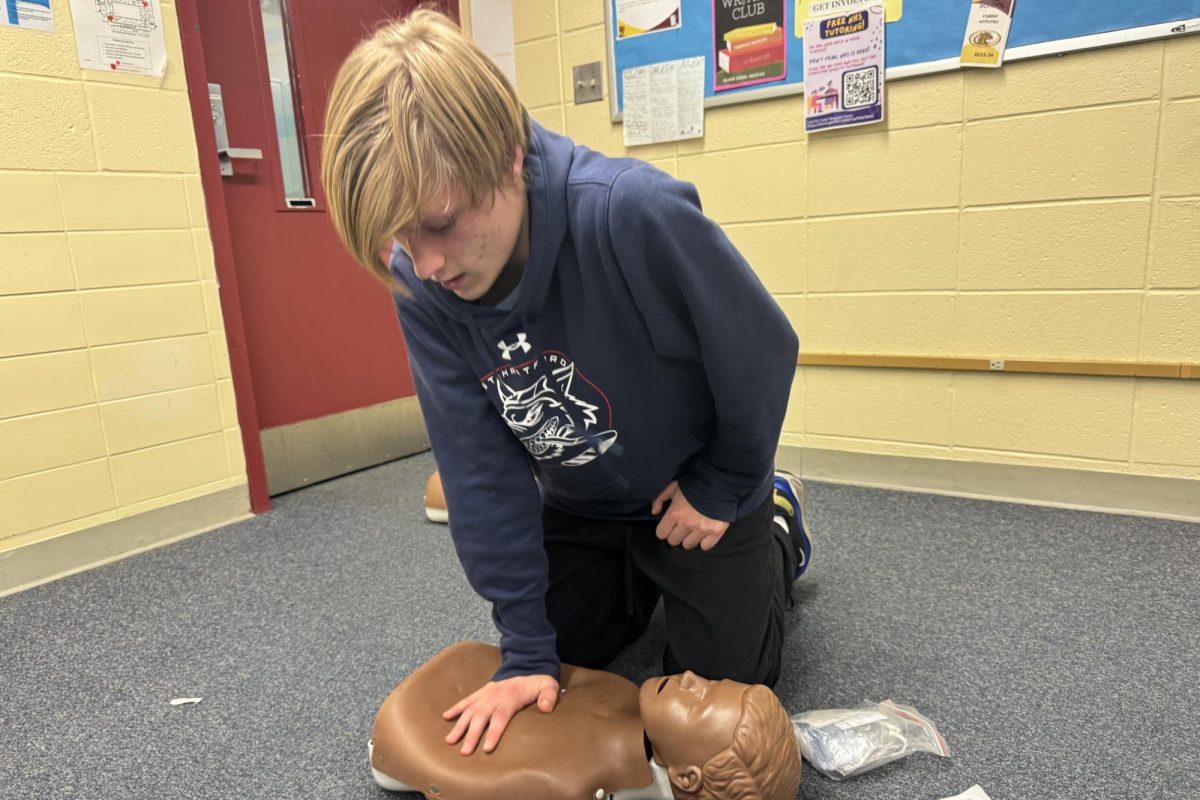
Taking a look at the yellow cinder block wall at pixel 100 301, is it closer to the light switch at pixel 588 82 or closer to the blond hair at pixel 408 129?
the light switch at pixel 588 82

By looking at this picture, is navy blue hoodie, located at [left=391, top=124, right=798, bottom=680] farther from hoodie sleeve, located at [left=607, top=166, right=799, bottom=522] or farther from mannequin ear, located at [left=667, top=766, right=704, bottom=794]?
mannequin ear, located at [left=667, top=766, right=704, bottom=794]

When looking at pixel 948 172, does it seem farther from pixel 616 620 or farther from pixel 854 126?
pixel 616 620

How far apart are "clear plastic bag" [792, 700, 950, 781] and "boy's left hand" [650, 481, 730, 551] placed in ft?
0.85

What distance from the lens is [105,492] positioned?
177cm

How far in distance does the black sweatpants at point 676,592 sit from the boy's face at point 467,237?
516 millimetres

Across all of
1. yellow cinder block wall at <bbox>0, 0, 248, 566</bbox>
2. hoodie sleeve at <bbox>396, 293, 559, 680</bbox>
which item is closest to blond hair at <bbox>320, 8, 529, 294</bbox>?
hoodie sleeve at <bbox>396, 293, 559, 680</bbox>

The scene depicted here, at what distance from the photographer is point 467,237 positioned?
0.72 m

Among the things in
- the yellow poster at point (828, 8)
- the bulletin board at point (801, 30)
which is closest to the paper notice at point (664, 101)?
the bulletin board at point (801, 30)

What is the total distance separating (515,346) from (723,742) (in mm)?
503

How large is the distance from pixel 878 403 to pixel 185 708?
5.65 ft

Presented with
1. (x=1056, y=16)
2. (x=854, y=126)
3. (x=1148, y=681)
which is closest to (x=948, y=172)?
(x=854, y=126)

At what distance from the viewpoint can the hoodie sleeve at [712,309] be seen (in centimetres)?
78

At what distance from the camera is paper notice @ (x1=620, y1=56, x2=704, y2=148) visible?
2.08 m

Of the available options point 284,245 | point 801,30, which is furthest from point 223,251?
point 801,30
